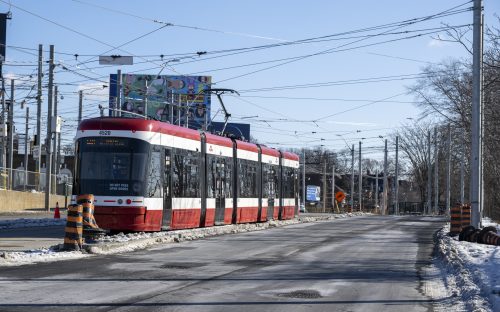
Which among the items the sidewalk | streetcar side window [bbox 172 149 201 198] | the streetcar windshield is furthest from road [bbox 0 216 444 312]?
streetcar side window [bbox 172 149 201 198]

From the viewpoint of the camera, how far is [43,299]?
10289 millimetres

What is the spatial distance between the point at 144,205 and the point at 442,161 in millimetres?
77738

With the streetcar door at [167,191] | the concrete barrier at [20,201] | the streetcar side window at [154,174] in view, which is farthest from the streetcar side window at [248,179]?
the concrete barrier at [20,201]

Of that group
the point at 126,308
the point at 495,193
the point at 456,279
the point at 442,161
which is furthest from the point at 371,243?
the point at 442,161

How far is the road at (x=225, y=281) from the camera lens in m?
10.4

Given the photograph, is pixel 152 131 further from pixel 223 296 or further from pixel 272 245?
pixel 223 296

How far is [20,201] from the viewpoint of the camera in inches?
1953

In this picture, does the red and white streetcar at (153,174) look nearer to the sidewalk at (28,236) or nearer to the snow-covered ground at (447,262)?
the snow-covered ground at (447,262)

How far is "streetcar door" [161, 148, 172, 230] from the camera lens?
22953 millimetres

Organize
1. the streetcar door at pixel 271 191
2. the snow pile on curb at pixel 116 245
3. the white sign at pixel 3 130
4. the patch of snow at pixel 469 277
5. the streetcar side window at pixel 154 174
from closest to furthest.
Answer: the patch of snow at pixel 469 277, the snow pile on curb at pixel 116 245, the streetcar side window at pixel 154 174, the streetcar door at pixel 271 191, the white sign at pixel 3 130

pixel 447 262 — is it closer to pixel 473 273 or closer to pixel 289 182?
pixel 473 273

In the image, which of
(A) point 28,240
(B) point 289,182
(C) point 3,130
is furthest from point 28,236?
(C) point 3,130

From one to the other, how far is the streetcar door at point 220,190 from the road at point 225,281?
7.06m

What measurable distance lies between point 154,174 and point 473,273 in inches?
432
